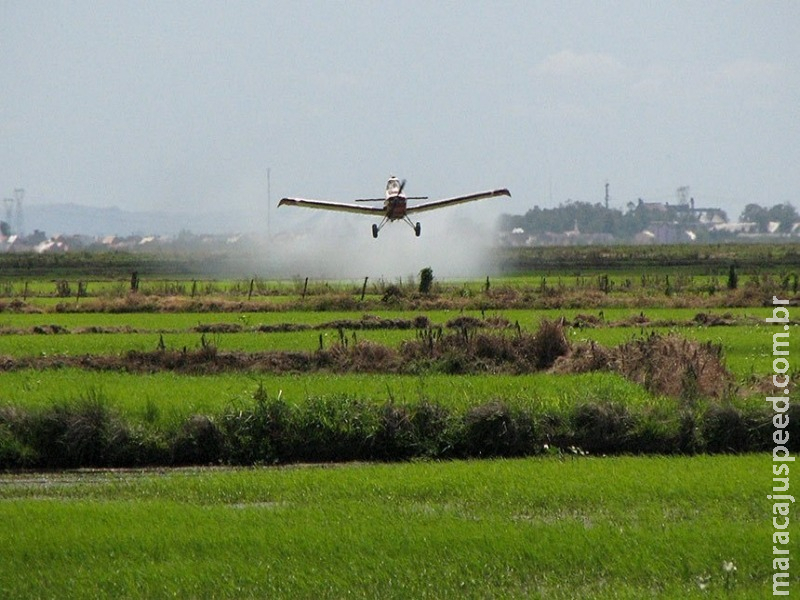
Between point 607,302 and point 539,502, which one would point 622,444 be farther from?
point 607,302

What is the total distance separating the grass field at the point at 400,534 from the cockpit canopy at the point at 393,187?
129ft

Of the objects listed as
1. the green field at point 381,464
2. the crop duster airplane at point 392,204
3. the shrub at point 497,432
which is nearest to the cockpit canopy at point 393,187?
the crop duster airplane at point 392,204

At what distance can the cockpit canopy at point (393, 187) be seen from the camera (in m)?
56.7

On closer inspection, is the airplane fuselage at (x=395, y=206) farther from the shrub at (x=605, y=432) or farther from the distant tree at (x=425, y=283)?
the shrub at (x=605, y=432)

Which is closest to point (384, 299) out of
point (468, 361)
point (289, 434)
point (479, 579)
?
point (468, 361)

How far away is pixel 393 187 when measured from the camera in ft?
188

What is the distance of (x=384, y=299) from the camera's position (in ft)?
163

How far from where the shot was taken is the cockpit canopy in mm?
56656

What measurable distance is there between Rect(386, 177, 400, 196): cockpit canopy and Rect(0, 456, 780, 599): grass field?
39314mm

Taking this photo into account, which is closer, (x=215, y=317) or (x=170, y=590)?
(x=170, y=590)

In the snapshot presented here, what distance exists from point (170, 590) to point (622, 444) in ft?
34.5

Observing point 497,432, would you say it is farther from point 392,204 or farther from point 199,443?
point 392,204

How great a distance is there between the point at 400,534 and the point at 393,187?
44064 mm

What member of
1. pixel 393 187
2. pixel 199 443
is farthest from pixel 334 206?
pixel 199 443
